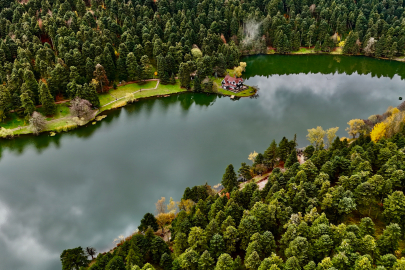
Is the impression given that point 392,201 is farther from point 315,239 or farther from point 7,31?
point 7,31

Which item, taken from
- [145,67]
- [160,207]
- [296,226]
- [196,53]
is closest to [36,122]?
[145,67]

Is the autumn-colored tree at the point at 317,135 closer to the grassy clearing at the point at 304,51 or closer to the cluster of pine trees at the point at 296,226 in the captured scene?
the cluster of pine trees at the point at 296,226

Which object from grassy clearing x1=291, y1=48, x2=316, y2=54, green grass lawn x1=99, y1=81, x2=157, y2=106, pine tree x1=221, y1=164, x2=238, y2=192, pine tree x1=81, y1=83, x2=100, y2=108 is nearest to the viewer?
pine tree x1=221, y1=164, x2=238, y2=192

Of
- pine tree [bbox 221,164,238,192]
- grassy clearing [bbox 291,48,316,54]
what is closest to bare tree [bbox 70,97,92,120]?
pine tree [bbox 221,164,238,192]

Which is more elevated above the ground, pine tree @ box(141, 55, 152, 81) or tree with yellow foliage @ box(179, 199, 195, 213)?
pine tree @ box(141, 55, 152, 81)

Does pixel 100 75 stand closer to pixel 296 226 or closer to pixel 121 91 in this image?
pixel 121 91

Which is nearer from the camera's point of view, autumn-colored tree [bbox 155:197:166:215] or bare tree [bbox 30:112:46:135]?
autumn-colored tree [bbox 155:197:166:215]

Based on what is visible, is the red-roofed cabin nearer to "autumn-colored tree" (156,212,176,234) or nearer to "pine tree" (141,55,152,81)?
"pine tree" (141,55,152,81)
